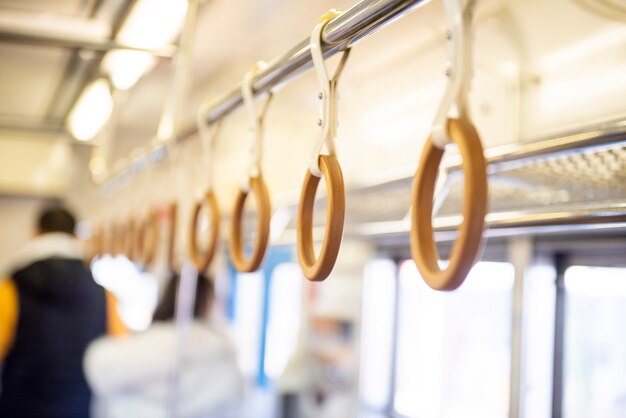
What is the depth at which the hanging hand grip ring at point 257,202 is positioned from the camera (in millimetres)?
1042

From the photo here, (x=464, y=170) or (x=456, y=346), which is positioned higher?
(x=464, y=170)

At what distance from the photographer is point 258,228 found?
104cm

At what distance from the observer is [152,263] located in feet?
6.66

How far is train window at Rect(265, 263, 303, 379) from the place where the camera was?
169 inches

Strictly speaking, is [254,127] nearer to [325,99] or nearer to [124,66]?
[325,99]

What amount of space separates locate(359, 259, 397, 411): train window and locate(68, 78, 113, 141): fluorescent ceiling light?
1.62 m

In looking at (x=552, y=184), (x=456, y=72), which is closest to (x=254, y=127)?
(x=456, y=72)

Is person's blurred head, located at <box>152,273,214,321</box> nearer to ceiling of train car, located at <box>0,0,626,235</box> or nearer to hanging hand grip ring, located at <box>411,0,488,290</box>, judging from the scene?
ceiling of train car, located at <box>0,0,626,235</box>

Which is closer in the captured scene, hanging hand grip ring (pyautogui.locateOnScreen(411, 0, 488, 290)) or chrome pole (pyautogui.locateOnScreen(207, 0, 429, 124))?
hanging hand grip ring (pyautogui.locateOnScreen(411, 0, 488, 290))

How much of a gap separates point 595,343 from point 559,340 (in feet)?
0.35

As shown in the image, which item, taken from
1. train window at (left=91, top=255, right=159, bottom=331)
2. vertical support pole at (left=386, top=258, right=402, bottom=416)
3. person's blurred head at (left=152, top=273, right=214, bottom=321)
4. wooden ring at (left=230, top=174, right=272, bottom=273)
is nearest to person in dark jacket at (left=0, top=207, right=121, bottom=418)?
person's blurred head at (left=152, top=273, right=214, bottom=321)

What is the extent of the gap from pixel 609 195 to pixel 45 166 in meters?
4.54

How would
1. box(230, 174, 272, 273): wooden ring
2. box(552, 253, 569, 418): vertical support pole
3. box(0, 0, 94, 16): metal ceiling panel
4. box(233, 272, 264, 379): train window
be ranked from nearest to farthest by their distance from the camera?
box(230, 174, 272, 273): wooden ring → box(552, 253, 569, 418): vertical support pole → box(0, 0, 94, 16): metal ceiling panel → box(233, 272, 264, 379): train window

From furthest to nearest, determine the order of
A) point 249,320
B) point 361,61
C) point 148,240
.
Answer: point 249,320
point 361,61
point 148,240
